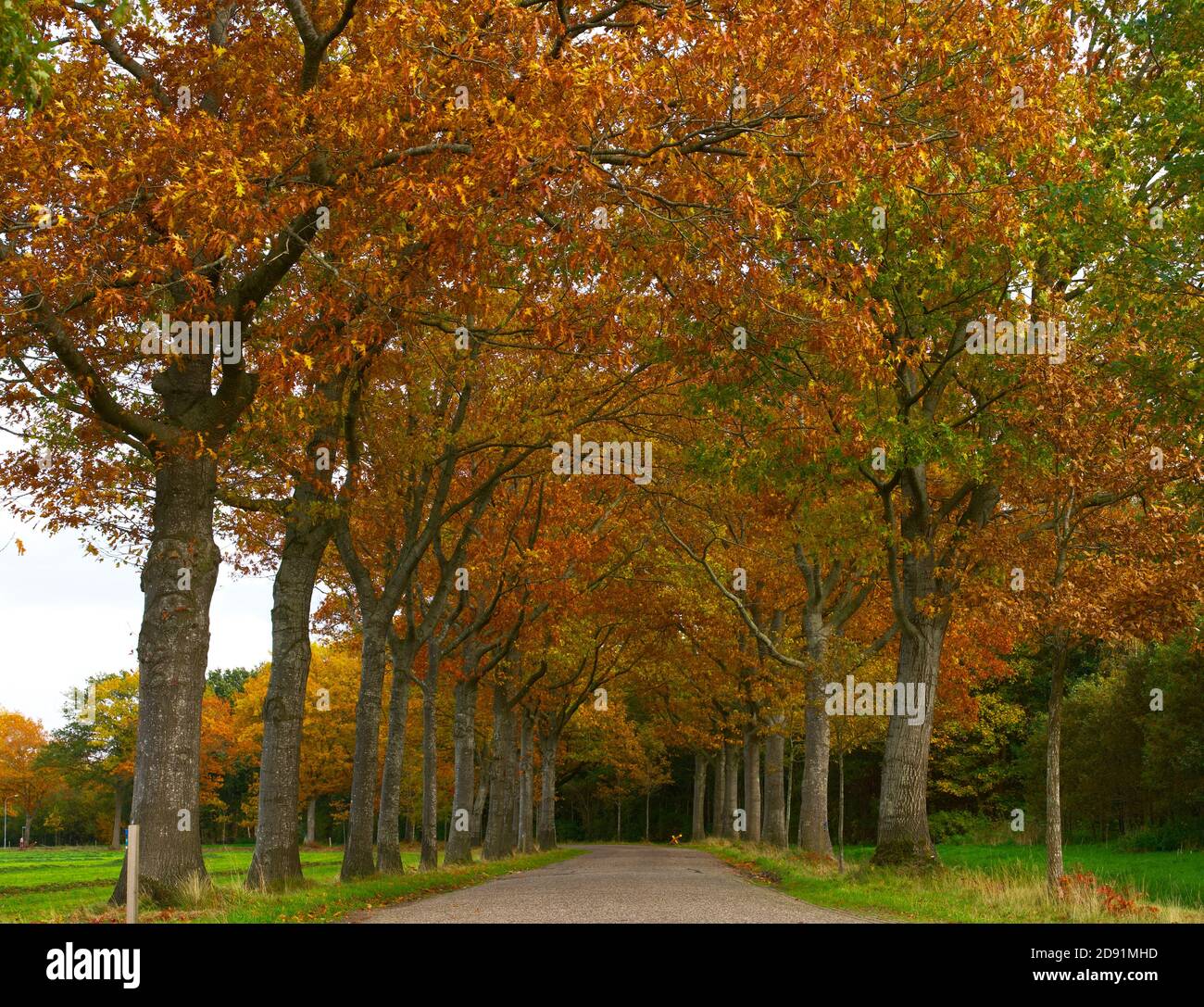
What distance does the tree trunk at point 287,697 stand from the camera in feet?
54.4

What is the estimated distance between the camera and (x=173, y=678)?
12766mm

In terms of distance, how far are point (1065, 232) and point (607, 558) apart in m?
17.5

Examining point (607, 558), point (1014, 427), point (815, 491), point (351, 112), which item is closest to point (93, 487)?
point (351, 112)

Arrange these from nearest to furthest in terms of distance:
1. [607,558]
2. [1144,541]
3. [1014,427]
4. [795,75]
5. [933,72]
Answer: [795,75] < [933,72] < [1144,541] < [1014,427] < [607,558]

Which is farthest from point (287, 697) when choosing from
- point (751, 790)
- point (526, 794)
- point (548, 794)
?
point (548, 794)

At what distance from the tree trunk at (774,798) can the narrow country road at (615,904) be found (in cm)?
954

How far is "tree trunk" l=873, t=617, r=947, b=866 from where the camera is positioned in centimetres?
1817

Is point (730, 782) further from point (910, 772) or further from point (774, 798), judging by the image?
point (910, 772)

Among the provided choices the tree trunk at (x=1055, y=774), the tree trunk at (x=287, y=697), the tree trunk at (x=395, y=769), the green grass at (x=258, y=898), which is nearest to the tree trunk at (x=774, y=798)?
the green grass at (x=258, y=898)

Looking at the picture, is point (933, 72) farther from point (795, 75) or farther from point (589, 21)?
point (589, 21)

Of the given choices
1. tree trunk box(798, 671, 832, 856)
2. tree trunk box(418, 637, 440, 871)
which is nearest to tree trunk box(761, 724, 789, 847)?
tree trunk box(798, 671, 832, 856)

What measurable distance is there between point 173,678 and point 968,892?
1081 centimetres

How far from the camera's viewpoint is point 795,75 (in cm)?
1063
